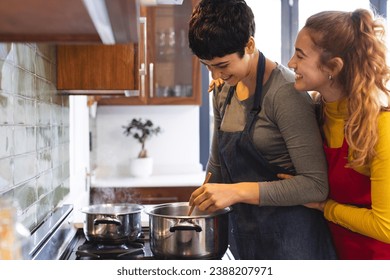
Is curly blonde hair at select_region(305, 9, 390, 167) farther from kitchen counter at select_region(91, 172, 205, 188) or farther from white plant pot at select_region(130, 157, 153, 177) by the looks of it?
white plant pot at select_region(130, 157, 153, 177)

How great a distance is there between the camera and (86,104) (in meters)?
2.66

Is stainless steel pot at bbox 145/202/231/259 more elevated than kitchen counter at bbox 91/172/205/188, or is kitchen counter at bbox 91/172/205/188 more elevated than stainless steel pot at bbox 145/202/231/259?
stainless steel pot at bbox 145/202/231/259

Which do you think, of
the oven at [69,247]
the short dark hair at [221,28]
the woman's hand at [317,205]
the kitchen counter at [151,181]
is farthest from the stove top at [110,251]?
the kitchen counter at [151,181]

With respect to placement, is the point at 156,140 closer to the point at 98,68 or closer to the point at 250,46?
the point at 98,68

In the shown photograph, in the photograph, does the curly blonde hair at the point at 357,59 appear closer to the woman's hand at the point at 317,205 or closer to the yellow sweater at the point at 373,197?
the yellow sweater at the point at 373,197

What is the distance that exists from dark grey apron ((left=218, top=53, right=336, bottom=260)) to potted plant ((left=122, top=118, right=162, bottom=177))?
1.90m

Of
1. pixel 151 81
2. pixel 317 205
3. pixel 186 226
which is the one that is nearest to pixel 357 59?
pixel 317 205

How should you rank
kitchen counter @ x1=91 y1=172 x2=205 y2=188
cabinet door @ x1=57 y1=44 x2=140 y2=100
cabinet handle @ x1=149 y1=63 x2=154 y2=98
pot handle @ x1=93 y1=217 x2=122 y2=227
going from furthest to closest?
cabinet handle @ x1=149 y1=63 x2=154 y2=98
kitchen counter @ x1=91 y1=172 x2=205 y2=188
cabinet door @ x1=57 y1=44 x2=140 y2=100
pot handle @ x1=93 y1=217 x2=122 y2=227

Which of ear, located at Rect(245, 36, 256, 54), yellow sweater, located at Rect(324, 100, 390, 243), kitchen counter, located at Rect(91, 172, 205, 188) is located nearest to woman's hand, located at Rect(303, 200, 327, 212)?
yellow sweater, located at Rect(324, 100, 390, 243)

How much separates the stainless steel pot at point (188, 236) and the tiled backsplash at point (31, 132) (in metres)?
0.32

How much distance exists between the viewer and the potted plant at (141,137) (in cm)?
317

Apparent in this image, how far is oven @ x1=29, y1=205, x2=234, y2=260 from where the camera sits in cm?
118

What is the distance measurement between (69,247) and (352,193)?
30.1 inches

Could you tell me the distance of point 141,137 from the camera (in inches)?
130
